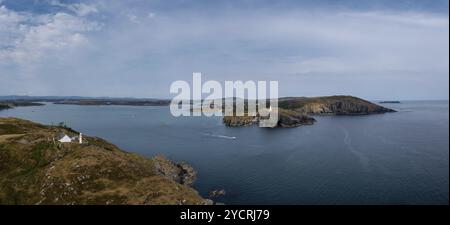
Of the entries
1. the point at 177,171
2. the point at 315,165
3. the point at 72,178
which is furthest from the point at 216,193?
the point at 315,165

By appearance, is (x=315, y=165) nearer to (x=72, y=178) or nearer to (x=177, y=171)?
(x=177, y=171)

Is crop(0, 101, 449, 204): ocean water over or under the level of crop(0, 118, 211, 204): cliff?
under

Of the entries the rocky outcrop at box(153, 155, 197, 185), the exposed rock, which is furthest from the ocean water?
the rocky outcrop at box(153, 155, 197, 185)

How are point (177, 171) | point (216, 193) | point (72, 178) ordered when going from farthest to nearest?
point (177, 171), point (216, 193), point (72, 178)

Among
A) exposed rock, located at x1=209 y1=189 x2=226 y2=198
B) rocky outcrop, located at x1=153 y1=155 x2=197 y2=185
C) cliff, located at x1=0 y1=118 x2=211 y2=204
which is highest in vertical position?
cliff, located at x1=0 y1=118 x2=211 y2=204

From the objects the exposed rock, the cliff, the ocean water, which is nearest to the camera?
the cliff

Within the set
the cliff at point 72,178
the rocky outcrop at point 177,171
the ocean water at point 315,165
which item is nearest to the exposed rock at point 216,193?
the ocean water at point 315,165

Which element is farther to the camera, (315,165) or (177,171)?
(315,165)

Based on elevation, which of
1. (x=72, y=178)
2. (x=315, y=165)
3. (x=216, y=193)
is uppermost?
(x=72, y=178)

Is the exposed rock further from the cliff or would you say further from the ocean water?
the cliff
